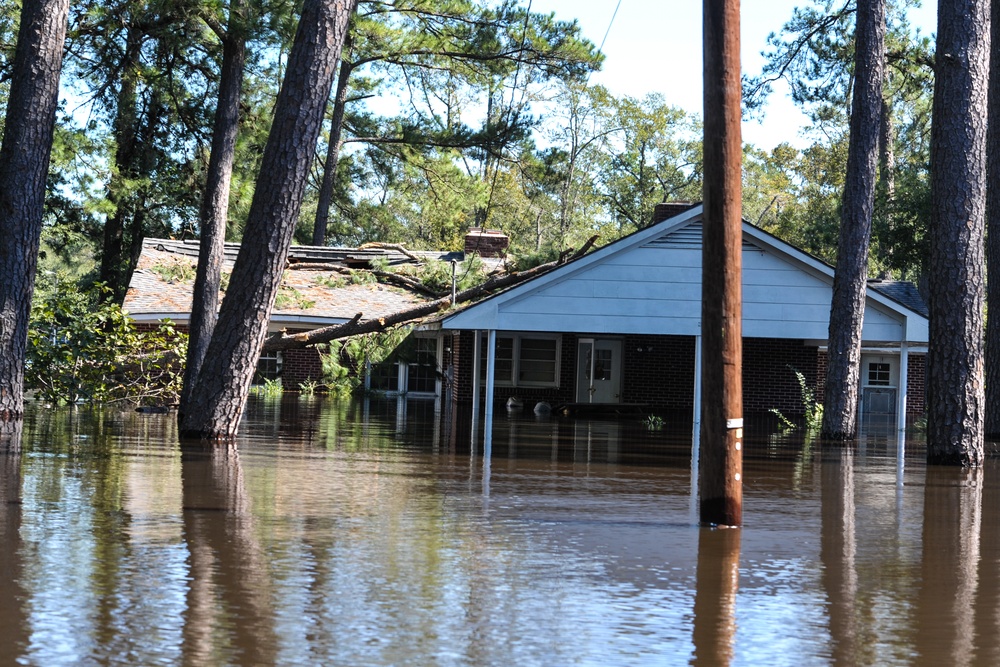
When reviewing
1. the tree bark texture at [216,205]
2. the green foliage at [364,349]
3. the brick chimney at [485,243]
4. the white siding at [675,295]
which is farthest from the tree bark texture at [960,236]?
the brick chimney at [485,243]

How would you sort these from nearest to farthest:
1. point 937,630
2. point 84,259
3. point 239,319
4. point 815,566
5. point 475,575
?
point 937,630 < point 475,575 < point 815,566 < point 239,319 < point 84,259

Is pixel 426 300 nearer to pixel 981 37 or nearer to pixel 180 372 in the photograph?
pixel 180 372

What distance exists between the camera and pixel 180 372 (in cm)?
2258

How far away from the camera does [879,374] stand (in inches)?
1260

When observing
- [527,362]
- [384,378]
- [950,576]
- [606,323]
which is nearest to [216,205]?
[606,323]

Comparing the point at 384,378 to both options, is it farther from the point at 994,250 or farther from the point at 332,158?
the point at 994,250

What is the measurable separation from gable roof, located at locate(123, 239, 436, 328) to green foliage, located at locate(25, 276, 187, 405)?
7.31 meters

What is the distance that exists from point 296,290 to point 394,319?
534cm

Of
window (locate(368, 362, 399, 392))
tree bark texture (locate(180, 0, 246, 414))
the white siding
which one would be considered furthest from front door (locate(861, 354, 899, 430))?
tree bark texture (locate(180, 0, 246, 414))

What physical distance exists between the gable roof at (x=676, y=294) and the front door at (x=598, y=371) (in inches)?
276

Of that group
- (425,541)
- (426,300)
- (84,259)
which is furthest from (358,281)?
(84,259)

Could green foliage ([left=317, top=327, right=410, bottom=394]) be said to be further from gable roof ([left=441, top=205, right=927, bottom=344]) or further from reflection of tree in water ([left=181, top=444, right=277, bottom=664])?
reflection of tree in water ([left=181, top=444, right=277, bottom=664])

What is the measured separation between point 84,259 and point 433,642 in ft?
301

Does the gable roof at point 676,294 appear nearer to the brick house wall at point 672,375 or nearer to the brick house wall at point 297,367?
the brick house wall at point 672,375
